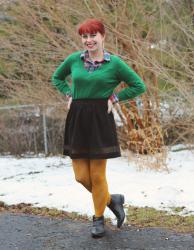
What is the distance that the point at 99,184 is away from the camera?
14.6ft

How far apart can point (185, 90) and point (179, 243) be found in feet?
10.6

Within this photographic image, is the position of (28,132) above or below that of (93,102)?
below

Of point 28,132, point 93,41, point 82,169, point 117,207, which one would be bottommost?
point 117,207

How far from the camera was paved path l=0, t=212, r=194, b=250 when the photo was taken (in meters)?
4.33

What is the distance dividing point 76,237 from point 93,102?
1.15 m

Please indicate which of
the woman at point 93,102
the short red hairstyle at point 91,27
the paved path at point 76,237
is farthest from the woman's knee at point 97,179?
the short red hairstyle at point 91,27

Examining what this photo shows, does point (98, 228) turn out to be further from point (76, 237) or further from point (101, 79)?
point (101, 79)

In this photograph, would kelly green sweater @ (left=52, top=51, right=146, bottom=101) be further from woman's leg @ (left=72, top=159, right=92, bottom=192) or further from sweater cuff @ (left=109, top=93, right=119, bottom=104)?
woman's leg @ (left=72, top=159, right=92, bottom=192)

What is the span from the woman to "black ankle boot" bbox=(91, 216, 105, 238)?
1.16 ft

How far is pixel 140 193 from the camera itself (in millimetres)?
6016

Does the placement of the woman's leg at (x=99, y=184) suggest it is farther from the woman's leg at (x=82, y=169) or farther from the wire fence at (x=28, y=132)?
the wire fence at (x=28, y=132)

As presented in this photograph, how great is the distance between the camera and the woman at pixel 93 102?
426cm

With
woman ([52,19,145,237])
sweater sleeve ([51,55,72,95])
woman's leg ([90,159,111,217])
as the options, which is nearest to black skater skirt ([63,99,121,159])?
woman ([52,19,145,237])

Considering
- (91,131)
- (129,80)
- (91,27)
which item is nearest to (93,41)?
(91,27)
